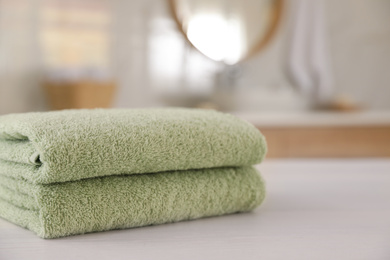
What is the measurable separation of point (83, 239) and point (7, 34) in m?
1.65

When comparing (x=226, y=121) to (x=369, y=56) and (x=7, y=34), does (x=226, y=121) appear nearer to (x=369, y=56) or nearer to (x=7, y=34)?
(x=7, y=34)

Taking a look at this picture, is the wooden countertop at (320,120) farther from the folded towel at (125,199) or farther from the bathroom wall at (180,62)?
the folded towel at (125,199)

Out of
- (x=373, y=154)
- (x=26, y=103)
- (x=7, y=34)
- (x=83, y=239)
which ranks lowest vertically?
(x=373, y=154)

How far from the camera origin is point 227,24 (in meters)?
2.30

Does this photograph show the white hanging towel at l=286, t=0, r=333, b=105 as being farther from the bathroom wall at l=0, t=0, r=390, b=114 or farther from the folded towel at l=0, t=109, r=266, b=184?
the folded towel at l=0, t=109, r=266, b=184

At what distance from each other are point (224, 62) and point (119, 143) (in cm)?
181

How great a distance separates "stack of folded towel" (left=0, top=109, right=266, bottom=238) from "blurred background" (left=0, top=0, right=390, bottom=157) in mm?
1273

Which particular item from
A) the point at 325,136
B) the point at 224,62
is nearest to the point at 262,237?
the point at 325,136

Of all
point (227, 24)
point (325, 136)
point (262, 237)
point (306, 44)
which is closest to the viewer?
point (262, 237)

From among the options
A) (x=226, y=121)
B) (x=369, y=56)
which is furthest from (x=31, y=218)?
(x=369, y=56)

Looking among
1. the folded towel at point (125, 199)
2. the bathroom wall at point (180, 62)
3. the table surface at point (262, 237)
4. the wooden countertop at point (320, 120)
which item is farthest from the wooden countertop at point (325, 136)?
the folded towel at point (125, 199)

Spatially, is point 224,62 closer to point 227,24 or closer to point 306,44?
point 227,24

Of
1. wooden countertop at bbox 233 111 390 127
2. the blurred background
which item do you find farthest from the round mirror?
wooden countertop at bbox 233 111 390 127

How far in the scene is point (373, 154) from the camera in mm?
2023
